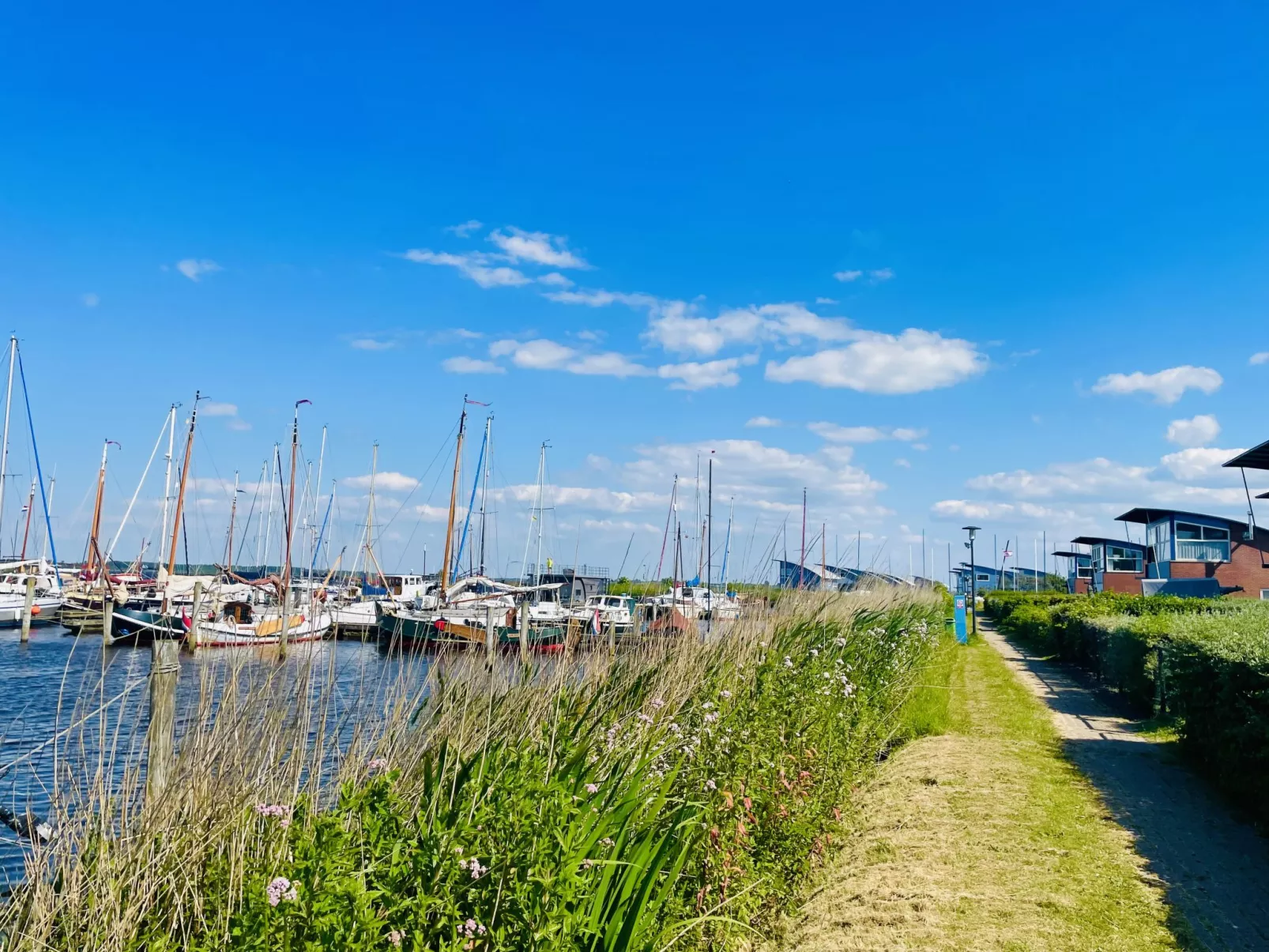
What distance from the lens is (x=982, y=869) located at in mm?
6863

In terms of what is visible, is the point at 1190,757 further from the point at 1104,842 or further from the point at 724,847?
the point at 724,847

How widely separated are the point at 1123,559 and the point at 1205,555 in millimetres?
10155

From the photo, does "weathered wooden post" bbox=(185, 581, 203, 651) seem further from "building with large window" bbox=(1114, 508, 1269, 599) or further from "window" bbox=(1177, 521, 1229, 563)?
"window" bbox=(1177, 521, 1229, 563)

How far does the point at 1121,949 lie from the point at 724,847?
250 centimetres

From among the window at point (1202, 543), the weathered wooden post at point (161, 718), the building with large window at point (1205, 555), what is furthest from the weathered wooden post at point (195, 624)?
the window at point (1202, 543)

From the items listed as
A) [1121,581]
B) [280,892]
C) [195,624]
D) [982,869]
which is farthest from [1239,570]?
[280,892]

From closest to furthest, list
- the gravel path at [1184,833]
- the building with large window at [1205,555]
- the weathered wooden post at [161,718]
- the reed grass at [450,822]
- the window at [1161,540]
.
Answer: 1. the reed grass at [450,822]
2. the weathered wooden post at [161,718]
3. the gravel path at [1184,833]
4. the building with large window at [1205,555]
5. the window at [1161,540]

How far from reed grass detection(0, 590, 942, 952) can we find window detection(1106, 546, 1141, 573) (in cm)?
5362

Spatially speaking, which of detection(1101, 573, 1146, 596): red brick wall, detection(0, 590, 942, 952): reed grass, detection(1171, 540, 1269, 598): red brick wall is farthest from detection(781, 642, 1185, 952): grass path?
detection(1101, 573, 1146, 596): red brick wall

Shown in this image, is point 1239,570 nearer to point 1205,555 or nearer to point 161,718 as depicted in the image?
point 1205,555

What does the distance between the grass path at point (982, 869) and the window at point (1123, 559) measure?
158 ft

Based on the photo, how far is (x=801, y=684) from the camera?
7605 mm

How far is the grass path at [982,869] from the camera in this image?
18.7 feet

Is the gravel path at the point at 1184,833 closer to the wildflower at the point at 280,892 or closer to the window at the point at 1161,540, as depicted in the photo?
the wildflower at the point at 280,892
